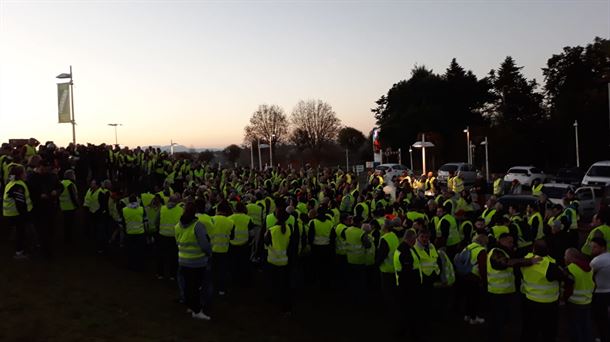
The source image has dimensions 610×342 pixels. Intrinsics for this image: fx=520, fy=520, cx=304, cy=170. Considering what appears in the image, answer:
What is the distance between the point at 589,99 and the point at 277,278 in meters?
43.6

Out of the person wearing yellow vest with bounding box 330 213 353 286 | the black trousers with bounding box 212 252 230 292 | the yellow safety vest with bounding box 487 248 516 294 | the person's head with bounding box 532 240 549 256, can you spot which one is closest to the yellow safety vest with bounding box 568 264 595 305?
the person's head with bounding box 532 240 549 256

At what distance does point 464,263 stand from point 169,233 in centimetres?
567

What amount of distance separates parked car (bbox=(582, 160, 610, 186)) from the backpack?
18.1 m

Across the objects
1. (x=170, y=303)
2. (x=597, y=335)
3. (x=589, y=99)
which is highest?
Result: (x=589, y=99)

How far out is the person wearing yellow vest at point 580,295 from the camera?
24.8ft

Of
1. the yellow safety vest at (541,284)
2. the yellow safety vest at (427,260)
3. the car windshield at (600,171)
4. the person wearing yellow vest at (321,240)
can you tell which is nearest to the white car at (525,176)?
the car windshield at (600,171)

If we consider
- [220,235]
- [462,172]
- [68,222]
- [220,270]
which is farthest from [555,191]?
[68,222]

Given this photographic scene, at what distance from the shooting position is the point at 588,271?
761cm

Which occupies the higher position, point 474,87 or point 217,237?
point 474,87

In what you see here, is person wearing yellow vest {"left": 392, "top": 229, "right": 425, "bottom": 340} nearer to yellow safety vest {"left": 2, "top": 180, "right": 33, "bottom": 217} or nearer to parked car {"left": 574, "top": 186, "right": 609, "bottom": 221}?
yellow safety vest {"left": 2, "top": 180, "right": 33, "bottom": 217}

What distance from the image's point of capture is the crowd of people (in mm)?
7901

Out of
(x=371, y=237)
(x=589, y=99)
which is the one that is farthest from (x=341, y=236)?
(x=589, y=99)

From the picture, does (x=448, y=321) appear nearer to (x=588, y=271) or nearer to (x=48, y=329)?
(x=588, y=271)

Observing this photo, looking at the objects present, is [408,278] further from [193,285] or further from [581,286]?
[193,285]
